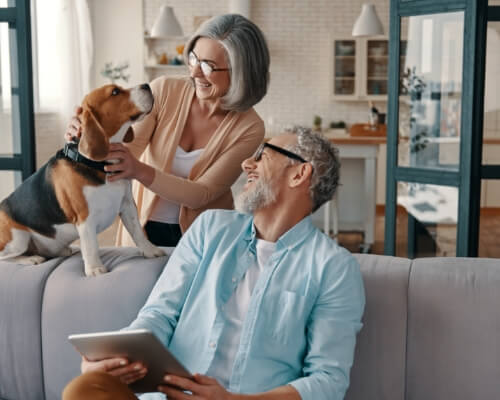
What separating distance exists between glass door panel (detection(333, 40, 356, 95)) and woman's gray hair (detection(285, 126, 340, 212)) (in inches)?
261

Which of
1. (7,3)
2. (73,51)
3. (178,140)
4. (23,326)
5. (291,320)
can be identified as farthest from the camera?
(73,51)

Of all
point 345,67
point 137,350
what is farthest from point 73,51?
point 137,350

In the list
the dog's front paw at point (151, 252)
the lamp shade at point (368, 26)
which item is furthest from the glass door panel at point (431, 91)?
the lamp shade at point (368, 26)

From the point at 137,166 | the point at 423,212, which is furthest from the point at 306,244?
the point at 423,212

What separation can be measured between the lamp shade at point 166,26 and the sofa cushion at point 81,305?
5286mm

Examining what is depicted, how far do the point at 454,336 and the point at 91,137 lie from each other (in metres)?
1.06

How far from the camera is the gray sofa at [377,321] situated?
1755 mm

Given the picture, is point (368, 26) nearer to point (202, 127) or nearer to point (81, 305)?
point (202, 127)

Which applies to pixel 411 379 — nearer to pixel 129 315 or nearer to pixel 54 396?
pixel 129 315

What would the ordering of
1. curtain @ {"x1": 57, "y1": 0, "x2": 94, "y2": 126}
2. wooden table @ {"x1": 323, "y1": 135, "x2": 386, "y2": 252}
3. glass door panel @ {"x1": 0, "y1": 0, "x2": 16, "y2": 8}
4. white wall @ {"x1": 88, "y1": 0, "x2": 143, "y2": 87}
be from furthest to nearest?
white wall @ {"x1": 88, "y1": 0, "x2": 143, "y2": 87} → curtain @ {"x1": 57, "y1": 0, "x2": 94, "y2": 126} → wooden table @ {"x1": 323, "y1": 135, "x2": 386, "y2": 252} → glass door panel @ {"x1": 0, "y1": 0, "x2": 16, "y2": 8}

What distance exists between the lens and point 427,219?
10.4 ft

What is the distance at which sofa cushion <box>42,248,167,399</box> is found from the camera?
75.4 inches

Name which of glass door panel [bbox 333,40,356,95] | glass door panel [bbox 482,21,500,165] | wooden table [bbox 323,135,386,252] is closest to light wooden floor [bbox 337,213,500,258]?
glass door panel [bbox 482,21,500,165]

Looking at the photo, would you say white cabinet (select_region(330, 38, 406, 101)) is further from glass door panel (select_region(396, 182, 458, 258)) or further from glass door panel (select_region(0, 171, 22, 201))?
glass door panel (select_region(0, 171, 22, 201))
